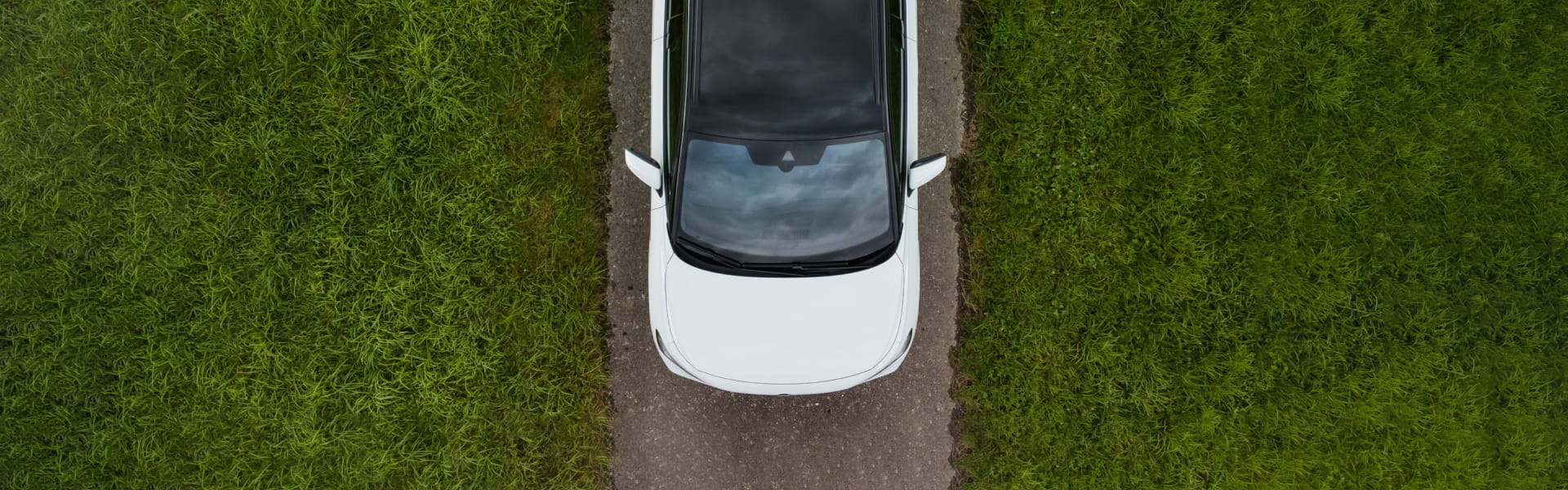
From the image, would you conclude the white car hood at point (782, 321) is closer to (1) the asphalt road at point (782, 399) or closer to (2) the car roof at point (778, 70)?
(1) the asphalt road at point (782, 399)

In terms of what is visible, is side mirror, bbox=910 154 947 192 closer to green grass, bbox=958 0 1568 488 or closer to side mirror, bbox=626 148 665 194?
green grass, bbox=958 0 1568 488

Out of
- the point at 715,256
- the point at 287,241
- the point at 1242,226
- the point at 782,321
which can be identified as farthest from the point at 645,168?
the point at 1242,226

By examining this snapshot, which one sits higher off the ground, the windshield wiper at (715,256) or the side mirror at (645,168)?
the side mirror at (645,168)

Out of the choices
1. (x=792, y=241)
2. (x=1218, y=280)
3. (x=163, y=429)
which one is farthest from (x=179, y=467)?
(x=1218, y=280)

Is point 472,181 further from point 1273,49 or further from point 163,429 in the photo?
point 1273,49

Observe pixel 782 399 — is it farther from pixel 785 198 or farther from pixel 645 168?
pixel 645 168

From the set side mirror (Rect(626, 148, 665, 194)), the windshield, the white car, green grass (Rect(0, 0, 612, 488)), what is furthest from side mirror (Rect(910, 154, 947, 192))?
green grass (Rect(0, 0, 612, 488))

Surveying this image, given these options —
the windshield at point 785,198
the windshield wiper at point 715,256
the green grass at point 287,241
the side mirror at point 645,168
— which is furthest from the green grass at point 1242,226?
the green grass at point 287,241
